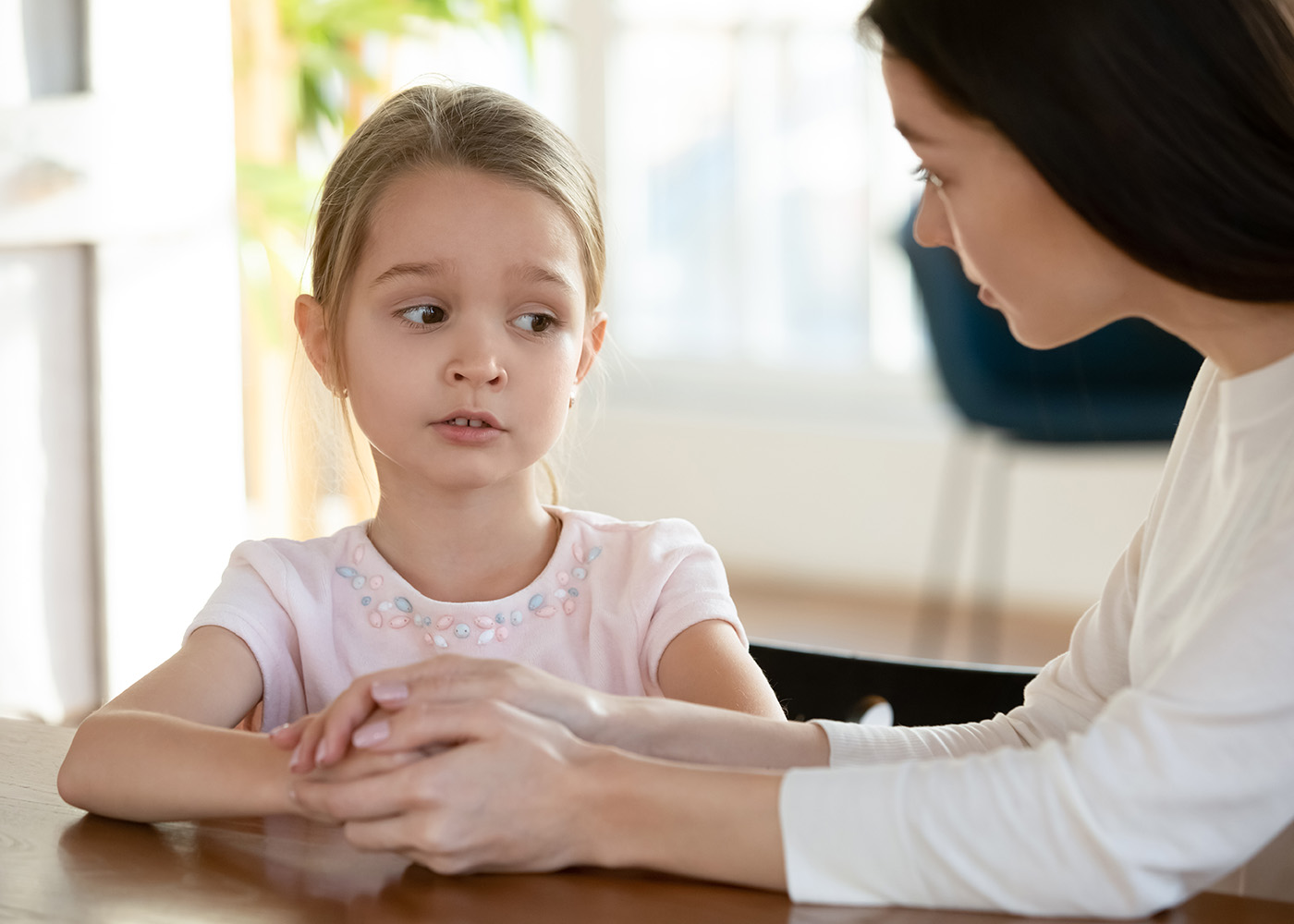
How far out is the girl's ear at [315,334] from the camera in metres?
1.33

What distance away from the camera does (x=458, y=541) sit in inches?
50.4

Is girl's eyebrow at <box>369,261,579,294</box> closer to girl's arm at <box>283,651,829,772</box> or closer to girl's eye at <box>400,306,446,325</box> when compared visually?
girl's eye at <box>400,306,446,325</box>

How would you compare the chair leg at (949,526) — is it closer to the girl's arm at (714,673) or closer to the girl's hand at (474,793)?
the girl's arm at (714,673)

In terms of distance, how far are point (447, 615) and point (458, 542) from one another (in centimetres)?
7

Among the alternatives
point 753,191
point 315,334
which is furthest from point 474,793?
point 753,191

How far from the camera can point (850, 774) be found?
0.78 meters

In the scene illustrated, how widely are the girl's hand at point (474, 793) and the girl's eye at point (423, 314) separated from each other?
0.45 metres

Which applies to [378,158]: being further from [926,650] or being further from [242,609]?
[926,650]

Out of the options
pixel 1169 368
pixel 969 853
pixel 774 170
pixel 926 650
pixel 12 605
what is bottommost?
pixel 926 650

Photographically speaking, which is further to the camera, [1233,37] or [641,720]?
[641,720]

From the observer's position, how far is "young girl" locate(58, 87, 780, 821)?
3.87 ft

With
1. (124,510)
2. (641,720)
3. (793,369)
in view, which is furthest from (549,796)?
(793,369)

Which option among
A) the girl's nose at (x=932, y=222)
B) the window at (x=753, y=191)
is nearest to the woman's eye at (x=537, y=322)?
the girl's nose at (x=932, y=222)

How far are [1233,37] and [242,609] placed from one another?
0.85m
